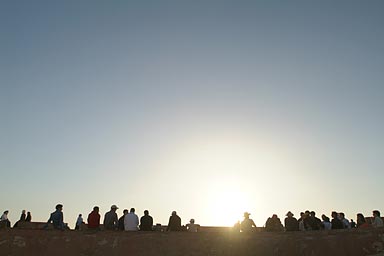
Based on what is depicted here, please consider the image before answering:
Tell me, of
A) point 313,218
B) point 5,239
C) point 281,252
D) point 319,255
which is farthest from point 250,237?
point 5,239

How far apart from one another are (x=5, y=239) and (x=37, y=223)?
6458 millimetres

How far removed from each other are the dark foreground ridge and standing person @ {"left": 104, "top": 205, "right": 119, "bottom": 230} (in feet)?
4.42

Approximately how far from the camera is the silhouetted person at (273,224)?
16328 mm

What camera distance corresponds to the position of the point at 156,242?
13.8 meters

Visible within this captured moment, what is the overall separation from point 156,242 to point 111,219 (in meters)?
2.75

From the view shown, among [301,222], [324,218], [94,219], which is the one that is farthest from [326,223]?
[94,219]

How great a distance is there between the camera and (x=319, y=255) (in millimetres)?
12523

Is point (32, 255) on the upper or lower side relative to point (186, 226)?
lower

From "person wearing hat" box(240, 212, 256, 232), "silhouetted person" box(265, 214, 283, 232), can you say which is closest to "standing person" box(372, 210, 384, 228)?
"silhouetted person" box(265, 214, 283, 232)

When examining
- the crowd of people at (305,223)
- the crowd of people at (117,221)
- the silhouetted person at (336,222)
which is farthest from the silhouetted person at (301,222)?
the crowd of people at (117,221)

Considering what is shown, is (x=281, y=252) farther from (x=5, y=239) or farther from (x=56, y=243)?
(x=5, y=239)

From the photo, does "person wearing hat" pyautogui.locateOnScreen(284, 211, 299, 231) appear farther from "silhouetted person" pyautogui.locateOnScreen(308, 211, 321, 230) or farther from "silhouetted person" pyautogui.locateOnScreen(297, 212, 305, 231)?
"silhouetted person" pyautogui.locateOnScreen(297, 212, 305, 231)

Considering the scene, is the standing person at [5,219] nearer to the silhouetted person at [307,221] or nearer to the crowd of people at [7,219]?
the crowd of people at [7,219]

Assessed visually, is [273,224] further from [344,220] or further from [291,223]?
[344,220]
